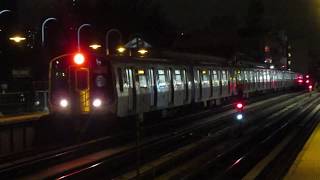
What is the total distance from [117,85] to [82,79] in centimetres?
122

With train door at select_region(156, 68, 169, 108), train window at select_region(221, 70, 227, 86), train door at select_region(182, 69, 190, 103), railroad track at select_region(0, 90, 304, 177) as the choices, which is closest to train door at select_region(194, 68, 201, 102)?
train door at select_region(182, 69, 190, 103)

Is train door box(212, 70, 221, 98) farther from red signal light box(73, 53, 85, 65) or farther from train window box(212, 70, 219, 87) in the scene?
red signal light box(73, 53, 85, 65)

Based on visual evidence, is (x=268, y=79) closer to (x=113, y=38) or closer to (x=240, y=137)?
(x=113, y=38)

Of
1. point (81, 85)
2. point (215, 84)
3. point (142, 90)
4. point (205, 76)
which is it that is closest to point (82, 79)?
point (81, 85)

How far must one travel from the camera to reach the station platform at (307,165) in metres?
11.1

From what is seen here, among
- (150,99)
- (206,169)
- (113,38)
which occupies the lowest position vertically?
(206,169)

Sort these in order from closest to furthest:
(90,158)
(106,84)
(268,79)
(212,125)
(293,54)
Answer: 1. (90,158)
2. (106,84)
3. (212,125)
4. (268,79)
5. (293,54)

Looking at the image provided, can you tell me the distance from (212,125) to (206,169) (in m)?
10.6

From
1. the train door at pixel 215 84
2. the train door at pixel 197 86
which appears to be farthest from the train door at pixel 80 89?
the train door at pixel 215 84

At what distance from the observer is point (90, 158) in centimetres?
1628

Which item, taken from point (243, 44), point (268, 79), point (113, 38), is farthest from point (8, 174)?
point (243, 44)

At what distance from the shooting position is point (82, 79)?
20750 millimetres

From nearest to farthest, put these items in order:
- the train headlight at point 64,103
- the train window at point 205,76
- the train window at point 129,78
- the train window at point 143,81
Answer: the train headlight at point 64,103 < the train window at point 129,78 < the train window at point 143,81 < the train window at point 205,76

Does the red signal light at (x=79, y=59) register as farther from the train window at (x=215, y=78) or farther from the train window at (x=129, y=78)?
the train window at (x=215, y=78)
